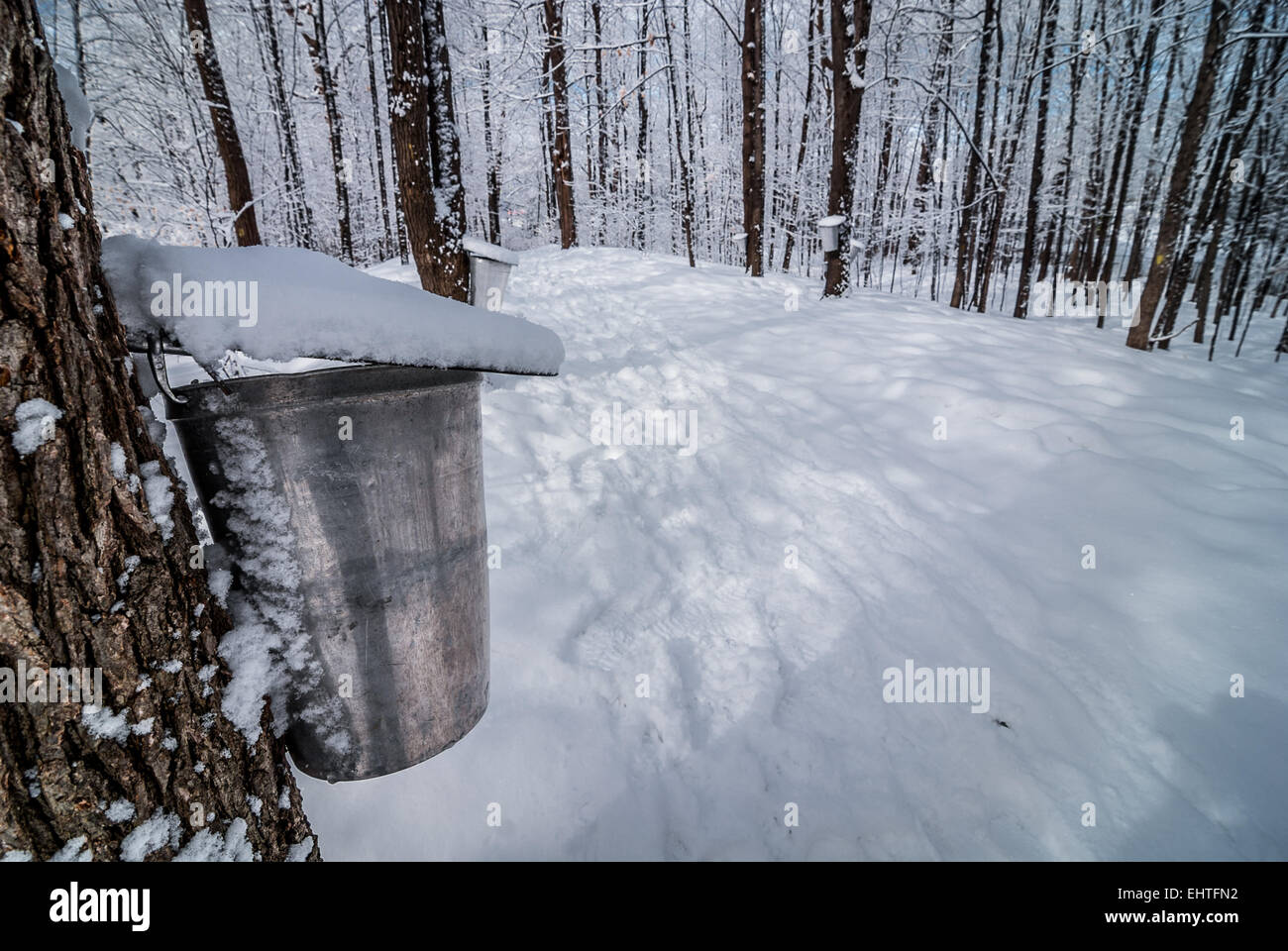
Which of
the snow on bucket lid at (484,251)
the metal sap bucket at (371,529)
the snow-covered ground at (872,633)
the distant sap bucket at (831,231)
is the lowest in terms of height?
the snow-covered ground at (872,633)

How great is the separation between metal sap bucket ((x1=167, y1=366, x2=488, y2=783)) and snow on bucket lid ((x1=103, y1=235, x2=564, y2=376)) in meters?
0.11

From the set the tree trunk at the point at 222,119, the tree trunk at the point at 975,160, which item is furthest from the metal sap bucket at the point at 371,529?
the tree trunk at the point at 975,160

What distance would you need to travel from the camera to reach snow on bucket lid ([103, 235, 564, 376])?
845 millimetres

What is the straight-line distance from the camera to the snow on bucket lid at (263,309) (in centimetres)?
A: 84

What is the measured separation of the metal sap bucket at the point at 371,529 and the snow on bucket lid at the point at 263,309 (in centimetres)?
11

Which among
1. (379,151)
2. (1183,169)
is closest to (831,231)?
(1183,169)

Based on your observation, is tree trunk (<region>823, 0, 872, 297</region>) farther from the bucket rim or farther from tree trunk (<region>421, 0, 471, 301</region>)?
the bucket rim

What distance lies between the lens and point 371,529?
1.09 metres

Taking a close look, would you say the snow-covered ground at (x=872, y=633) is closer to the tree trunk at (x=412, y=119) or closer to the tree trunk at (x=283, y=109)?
the tree trunk at (x=412, y=119)

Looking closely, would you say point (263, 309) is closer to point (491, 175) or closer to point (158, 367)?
point (158, 367)

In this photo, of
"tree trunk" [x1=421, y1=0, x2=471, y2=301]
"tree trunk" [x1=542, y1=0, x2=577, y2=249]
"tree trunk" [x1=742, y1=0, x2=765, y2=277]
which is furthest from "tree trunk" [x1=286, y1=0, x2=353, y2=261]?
"tree trunk" [x1=421, y1=0, x2=471, y2=301]

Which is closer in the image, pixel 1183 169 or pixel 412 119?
pixel 412 119

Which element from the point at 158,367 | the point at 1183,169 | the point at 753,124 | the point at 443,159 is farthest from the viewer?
the point at 753,124

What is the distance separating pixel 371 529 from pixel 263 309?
453 mm
